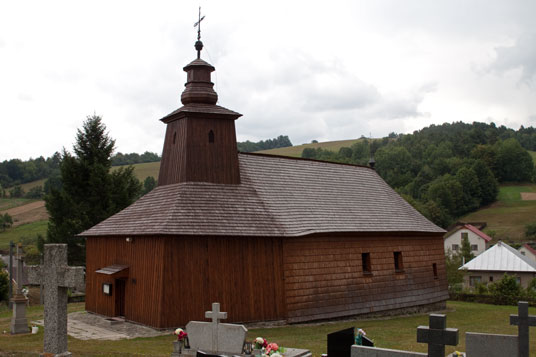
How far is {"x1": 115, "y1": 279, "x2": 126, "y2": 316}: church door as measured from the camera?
19.6 m

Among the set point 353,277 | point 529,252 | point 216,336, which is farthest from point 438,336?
point 529,252

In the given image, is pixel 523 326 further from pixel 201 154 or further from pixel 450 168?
pixel 450 168

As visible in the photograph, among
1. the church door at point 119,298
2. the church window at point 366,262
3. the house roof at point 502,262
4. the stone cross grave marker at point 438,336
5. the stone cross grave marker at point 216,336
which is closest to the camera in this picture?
the stone cross grave marker at point 438,336

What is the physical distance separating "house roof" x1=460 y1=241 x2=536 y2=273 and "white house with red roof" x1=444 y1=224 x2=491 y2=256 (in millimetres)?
15481

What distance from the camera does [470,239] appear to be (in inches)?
2635

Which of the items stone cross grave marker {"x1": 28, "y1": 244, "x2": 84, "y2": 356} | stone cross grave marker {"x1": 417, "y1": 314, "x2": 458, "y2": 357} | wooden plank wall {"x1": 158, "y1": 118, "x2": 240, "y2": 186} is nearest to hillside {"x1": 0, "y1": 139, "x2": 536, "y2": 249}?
wooden plank wall {"x1": 158, "y1": 118, "x2": 240, "y2": 186}

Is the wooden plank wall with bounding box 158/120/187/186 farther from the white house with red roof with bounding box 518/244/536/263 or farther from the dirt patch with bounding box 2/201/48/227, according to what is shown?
the dirt patch with bounding box 2/201/48/227

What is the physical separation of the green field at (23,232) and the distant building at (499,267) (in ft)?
156

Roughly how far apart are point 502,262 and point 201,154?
3736cm

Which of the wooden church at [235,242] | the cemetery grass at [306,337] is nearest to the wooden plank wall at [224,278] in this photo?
the wooden church at [235,242]

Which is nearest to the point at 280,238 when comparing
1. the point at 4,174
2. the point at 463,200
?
the point at 463,200

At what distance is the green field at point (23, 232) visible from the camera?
6253 centimetres

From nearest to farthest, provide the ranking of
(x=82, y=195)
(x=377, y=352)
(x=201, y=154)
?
(x=377, y=352)
(x=201, y=154)
(x=82, y=195)

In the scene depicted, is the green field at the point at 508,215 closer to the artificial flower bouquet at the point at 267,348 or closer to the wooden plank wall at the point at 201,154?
the wooden plank wall at the point at 201,154
